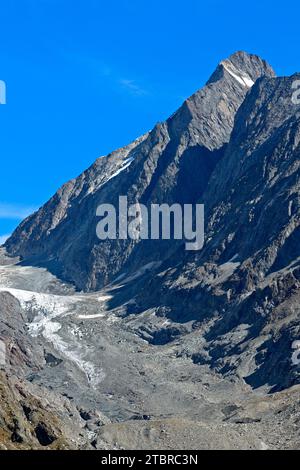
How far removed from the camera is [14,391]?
14300 cm

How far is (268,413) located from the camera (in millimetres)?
170500
